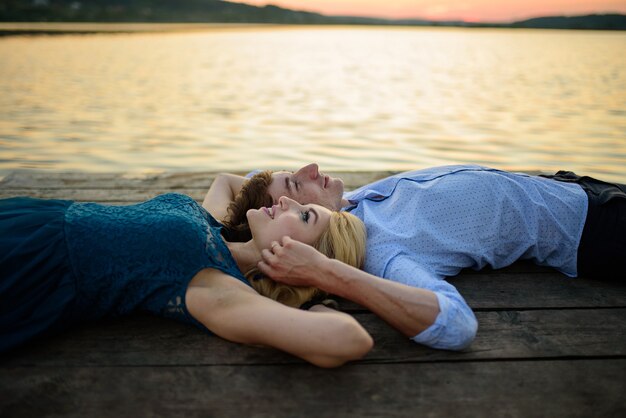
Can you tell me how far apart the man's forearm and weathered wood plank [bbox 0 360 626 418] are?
18 cm

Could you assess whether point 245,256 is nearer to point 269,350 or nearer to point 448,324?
point 269,350

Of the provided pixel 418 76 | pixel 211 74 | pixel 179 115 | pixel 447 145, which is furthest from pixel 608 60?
pixel 179 115

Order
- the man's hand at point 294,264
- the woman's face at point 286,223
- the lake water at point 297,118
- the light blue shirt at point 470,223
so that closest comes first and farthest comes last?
the man's hand at point 294,264
the woman's face at point 286,223
the light blue shirt at point 470,223
the lake water at point 297,118

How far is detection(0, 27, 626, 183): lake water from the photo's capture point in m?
7.89

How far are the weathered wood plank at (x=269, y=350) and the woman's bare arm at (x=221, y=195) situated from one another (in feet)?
3.88

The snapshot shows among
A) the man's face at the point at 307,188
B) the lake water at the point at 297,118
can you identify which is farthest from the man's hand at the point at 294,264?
the lake water at the point at 297,118

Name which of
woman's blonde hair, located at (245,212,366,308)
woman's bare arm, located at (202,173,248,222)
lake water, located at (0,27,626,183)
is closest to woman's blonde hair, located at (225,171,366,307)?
woman's blonde hair, located at (245,212,366,308)

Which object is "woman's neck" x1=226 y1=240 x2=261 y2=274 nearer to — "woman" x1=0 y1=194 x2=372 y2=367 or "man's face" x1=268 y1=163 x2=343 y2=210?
"woman" x1=0 y1=194 x2=372 y2=367

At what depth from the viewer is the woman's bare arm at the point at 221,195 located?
349 cm

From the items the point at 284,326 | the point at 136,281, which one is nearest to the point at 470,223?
the point at 284,326

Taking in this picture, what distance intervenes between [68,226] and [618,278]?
2812 millimetres

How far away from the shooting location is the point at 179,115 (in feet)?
36.7

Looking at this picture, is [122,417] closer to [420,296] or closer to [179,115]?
[420,296]

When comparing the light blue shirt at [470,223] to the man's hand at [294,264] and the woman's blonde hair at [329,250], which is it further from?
the man's hand at [294,264]
